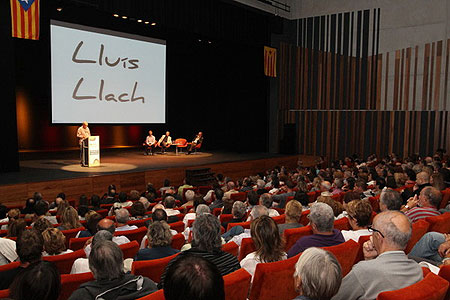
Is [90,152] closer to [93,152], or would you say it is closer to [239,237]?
[93,152]

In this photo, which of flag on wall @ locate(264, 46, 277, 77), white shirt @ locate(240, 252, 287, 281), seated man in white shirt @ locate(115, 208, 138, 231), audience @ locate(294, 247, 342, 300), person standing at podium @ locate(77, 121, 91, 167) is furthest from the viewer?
flag on wall @ locate(264, 46, 277, 77)

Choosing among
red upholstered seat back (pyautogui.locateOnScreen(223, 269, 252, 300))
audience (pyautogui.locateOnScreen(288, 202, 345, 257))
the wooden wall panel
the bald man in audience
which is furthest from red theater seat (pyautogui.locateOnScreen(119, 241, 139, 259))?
the wooden wall panel

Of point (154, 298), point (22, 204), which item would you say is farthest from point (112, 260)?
point (22, 204)

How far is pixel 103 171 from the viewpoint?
10.1 m

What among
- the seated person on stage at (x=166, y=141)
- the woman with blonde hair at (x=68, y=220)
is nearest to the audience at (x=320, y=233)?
the woman with blonde hair at (x=68, y=220)

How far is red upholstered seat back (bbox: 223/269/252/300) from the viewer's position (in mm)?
1962

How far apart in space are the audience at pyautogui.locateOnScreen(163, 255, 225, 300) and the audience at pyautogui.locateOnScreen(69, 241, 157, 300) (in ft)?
2.58

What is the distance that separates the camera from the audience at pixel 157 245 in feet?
9.85

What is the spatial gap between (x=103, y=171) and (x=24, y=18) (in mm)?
4000

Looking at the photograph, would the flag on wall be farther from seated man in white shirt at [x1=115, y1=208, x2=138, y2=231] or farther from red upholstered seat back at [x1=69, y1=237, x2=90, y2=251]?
red upholstered seat back at [x1=69, y1=237, x2=90, y2=251]

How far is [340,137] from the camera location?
15328mm

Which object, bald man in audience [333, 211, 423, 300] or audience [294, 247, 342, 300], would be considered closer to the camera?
audience [294, 247, 342, 300]

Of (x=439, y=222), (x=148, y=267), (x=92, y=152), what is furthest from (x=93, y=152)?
(x=439, y=222)

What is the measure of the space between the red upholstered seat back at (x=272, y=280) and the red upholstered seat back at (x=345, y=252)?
15.2 inches
